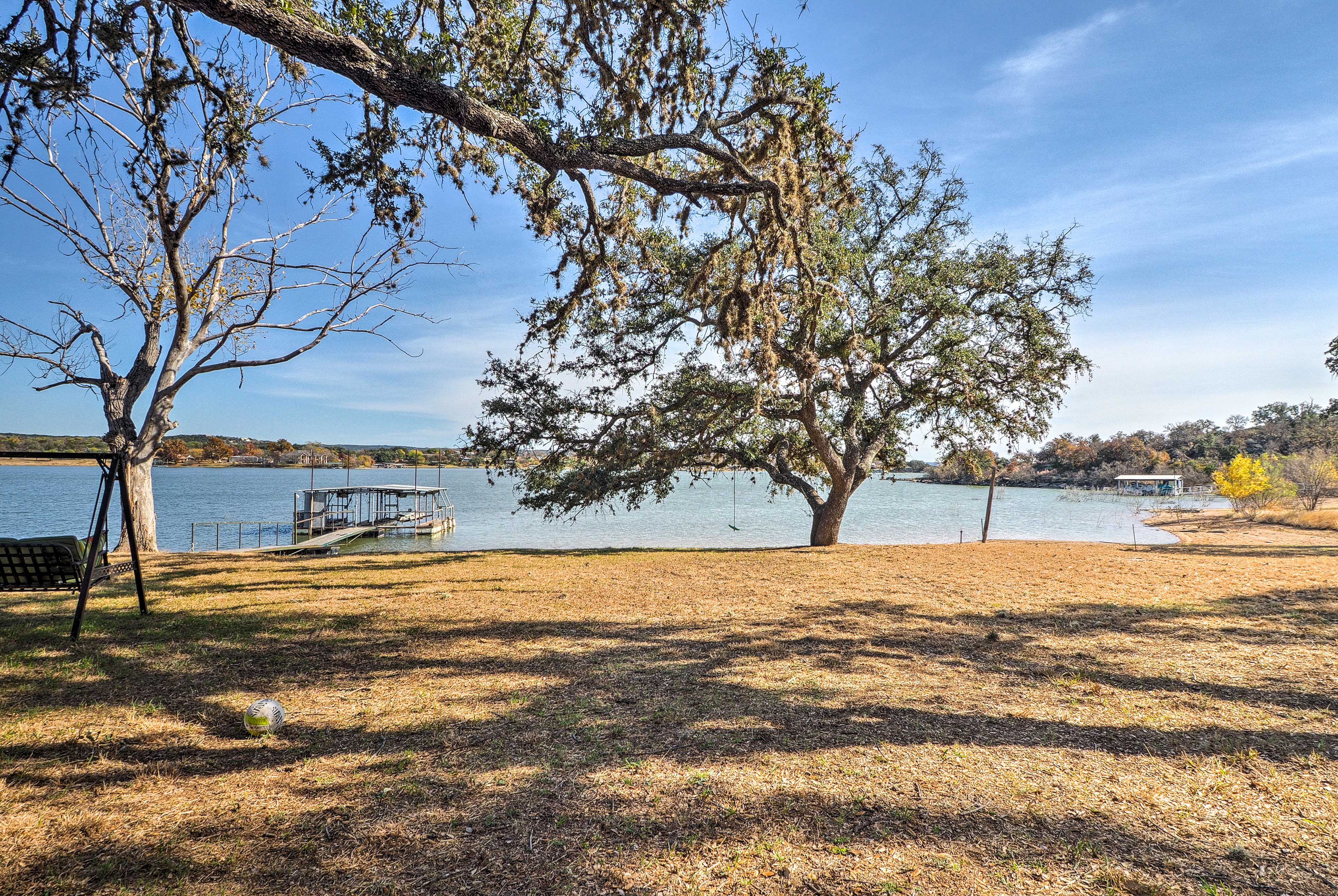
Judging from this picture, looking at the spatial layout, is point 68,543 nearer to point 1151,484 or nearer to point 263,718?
point 263,718

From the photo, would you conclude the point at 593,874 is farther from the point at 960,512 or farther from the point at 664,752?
the point at 960,512

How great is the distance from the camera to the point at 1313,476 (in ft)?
107

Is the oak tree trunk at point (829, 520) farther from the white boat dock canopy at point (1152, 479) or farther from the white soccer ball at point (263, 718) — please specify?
the white boat dock canopy at point (1152, 479)

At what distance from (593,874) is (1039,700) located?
361 centimetres

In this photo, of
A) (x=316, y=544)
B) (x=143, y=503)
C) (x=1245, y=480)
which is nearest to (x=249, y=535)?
(x=316, y=544)

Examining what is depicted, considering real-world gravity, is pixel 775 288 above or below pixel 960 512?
above

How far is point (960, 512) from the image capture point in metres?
50.8

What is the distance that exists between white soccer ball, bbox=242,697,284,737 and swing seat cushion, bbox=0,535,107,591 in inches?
121

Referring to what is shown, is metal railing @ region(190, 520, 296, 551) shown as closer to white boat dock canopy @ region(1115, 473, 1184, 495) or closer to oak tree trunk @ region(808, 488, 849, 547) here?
oak tree trunk @ region(808, 488, 849, 547)

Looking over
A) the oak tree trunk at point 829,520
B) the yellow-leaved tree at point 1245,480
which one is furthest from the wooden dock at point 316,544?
the yellow-leaved tree at point 1245,480

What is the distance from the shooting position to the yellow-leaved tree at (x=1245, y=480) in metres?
32.2

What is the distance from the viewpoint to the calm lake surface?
27547mm

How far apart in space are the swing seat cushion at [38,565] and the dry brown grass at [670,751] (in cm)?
57

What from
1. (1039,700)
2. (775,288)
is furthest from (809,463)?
(1039,700)
